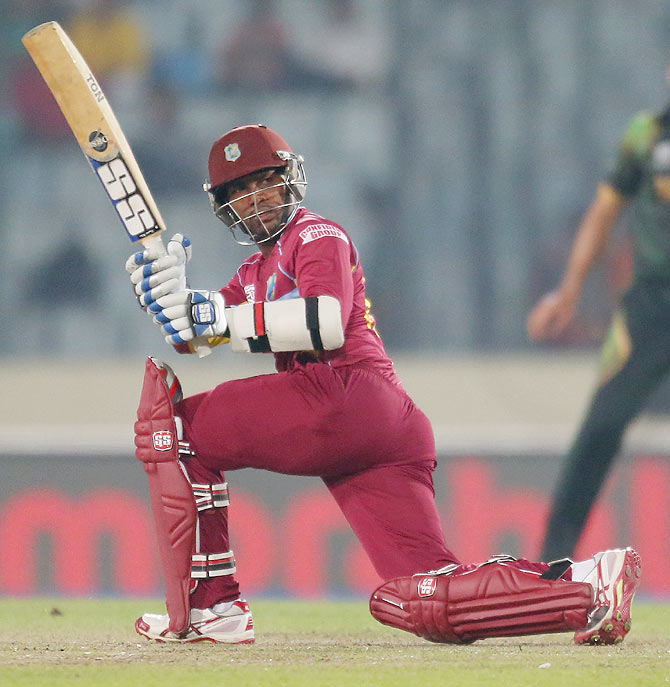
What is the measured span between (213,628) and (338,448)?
54 cm

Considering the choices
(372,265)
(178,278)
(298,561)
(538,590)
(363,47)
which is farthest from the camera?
(363,47)

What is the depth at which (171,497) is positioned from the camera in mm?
3004

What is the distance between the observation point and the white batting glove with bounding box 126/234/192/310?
2.97 meters

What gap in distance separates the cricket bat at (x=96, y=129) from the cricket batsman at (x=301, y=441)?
6.5 inches

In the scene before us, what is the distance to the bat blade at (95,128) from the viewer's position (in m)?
3.21

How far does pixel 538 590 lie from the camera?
2779 millimetres

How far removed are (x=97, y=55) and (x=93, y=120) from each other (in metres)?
5.54

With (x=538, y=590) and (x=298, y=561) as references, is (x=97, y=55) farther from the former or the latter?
(x=538, y=590)

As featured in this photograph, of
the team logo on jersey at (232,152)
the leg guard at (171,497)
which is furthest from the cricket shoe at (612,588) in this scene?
the team logo on jersey at (232,152)

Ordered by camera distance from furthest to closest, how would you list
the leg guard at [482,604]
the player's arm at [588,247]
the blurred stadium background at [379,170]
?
the blurred stadium background at [379,170]
the player's arm at [588,247]
the leg guard at [482,604]

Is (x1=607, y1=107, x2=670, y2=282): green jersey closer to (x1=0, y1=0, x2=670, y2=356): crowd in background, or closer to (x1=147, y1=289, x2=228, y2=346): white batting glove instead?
(x1=0, y1=0, x2=670, y2=356): crowd in background

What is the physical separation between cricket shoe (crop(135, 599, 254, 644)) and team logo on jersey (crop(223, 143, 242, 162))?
1079mm

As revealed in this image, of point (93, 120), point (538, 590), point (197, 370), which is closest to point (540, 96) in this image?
point (197, 370)

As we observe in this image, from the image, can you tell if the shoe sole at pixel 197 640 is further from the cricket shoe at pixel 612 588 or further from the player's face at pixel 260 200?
the player's face at pixel 260 200
